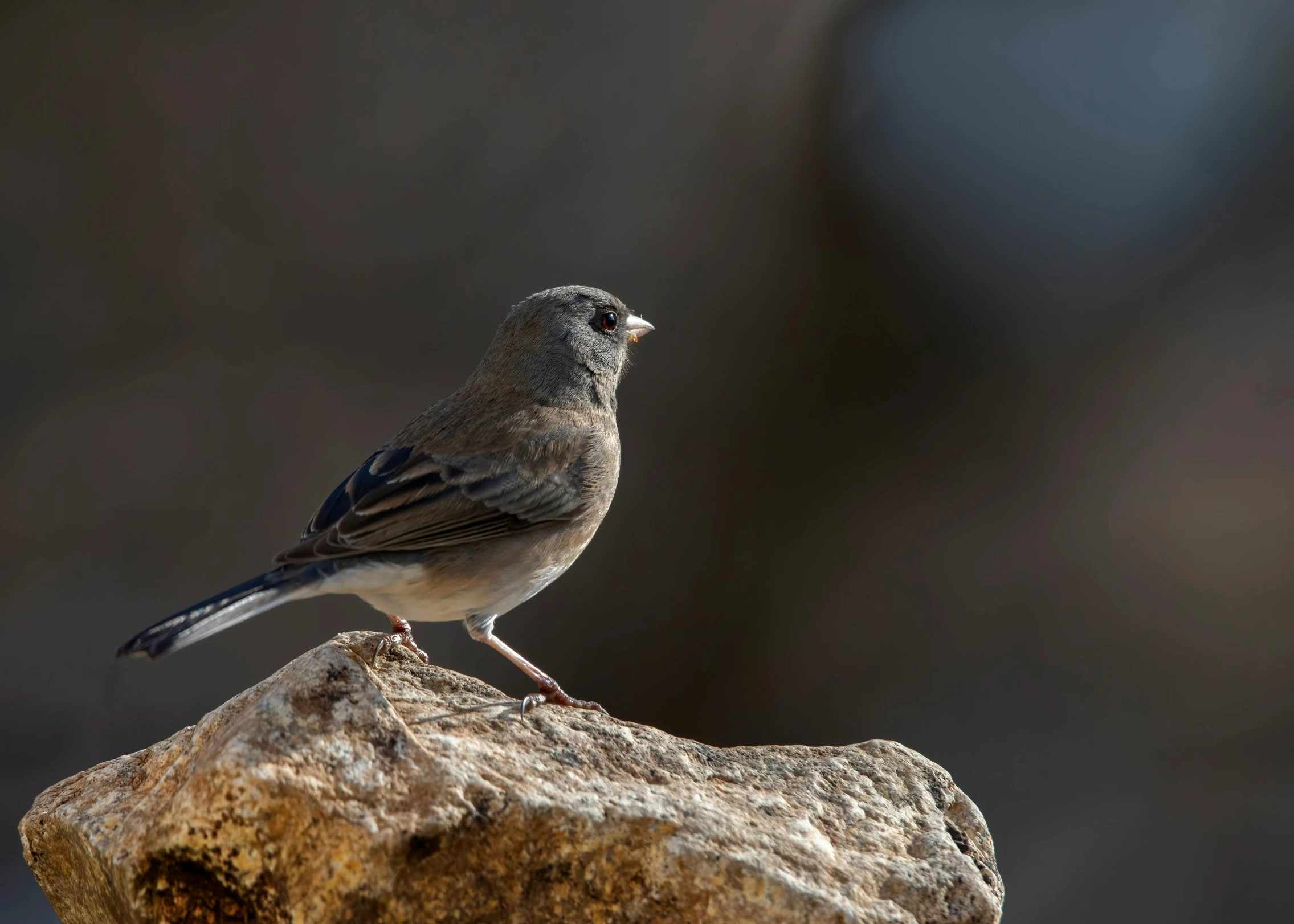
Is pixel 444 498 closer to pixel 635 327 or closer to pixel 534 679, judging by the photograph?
pixel 534 679

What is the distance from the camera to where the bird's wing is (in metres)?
3.17

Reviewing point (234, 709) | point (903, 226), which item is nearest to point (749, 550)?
point (903, 226)

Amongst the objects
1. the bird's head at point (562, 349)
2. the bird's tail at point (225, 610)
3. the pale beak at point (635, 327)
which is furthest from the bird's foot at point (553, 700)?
the pale beak at point (635, 327)

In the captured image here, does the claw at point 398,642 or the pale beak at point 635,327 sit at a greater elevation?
the pale beak at point 635,327

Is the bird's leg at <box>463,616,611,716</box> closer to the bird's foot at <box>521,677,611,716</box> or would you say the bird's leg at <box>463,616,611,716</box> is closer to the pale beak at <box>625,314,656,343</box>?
the bird's foot at <box>521,677,611,716</box>

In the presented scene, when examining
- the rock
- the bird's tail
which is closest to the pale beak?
the bird's tail

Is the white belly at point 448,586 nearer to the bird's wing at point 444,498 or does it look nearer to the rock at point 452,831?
the bird's wing at point 444,498

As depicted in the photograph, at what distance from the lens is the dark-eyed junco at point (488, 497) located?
3.11m

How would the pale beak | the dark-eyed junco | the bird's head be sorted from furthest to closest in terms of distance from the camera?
the pale beak → the bird's head → the dark-eyed junco

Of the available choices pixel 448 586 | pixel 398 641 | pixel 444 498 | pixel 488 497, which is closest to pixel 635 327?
pixel 488 497

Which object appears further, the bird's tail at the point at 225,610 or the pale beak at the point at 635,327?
the pale beak at the point at 635,327

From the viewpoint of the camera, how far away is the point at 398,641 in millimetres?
3279

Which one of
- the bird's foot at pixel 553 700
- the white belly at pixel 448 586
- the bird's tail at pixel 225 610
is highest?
the bird's tail at pixel 225 610

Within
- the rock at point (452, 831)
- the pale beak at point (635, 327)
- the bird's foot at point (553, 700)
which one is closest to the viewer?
the rock at point (452, 831)
